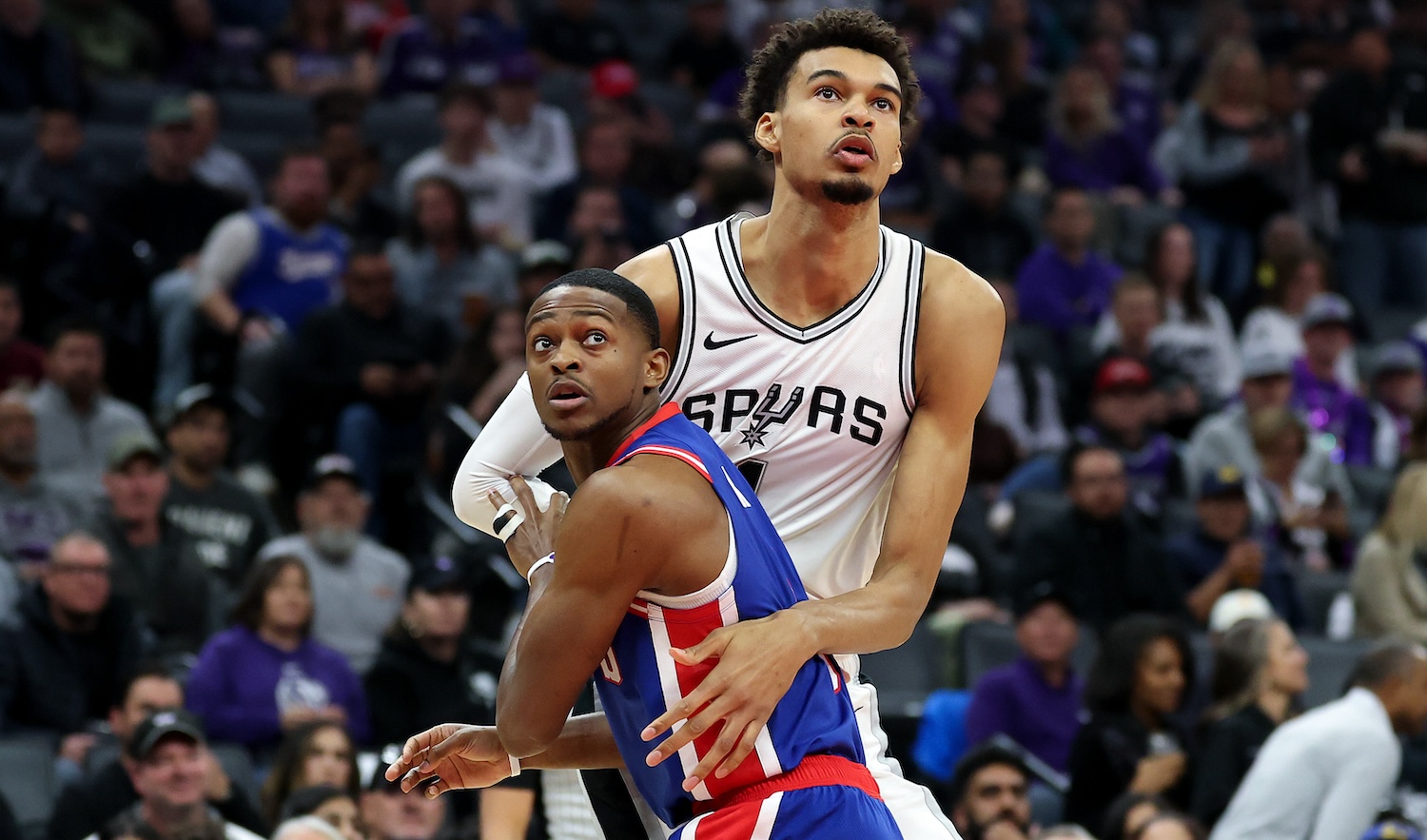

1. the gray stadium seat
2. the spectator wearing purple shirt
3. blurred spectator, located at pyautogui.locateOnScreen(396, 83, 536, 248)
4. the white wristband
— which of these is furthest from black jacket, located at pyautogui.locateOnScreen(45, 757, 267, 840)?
the spectator wearing purple shirt

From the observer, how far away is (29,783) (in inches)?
305

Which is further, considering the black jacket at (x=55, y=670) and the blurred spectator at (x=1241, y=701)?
the black jacket at (x=55, y=670)

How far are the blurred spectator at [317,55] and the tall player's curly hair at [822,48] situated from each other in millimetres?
9500

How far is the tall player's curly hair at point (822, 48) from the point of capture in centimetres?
439

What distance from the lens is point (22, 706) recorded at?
8.48 metres

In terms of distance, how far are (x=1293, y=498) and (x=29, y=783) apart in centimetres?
703

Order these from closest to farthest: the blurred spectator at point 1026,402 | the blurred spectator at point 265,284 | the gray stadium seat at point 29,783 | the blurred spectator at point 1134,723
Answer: the gray stadium seat at point 29,783, the blurred spectator at point 1134,723, the blurred spectator at point 265,284, the blurred spectator at point 1026,402

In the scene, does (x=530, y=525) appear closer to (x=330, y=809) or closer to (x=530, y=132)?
(x=330, y=809)

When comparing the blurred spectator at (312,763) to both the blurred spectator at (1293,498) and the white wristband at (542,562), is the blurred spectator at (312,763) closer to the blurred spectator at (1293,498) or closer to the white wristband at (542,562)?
the white wristband at (542,562)

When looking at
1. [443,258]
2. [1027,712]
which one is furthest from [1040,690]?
[443,258]

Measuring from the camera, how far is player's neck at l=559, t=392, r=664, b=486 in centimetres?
382

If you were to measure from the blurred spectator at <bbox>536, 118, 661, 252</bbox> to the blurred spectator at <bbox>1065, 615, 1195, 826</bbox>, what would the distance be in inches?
175

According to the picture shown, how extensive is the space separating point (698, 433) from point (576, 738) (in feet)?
2.45

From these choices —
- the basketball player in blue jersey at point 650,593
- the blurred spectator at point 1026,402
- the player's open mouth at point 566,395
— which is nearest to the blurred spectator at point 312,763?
the basketball player in blue jersey at point 650,593
